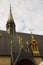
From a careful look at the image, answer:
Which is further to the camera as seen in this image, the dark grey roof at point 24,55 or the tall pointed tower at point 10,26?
the tall pointed tower at point 10,26

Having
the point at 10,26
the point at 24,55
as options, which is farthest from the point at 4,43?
the point at 10,26

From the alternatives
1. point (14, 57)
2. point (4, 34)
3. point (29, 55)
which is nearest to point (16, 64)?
point (14, 57)

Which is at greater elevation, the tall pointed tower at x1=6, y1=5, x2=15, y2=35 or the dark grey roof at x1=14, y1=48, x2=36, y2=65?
the tall pointed tower at x1=6, y1=5, x2=15, y2=35

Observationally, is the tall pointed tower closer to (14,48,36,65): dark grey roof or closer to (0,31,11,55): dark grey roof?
(0,31,11,55): dark grey roof

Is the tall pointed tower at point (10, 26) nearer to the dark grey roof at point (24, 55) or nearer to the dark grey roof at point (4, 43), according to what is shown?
the dark grey roof at point (4, 43)

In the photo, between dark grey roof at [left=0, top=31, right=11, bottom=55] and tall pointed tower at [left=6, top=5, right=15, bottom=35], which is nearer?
dark grey roof at [left=0, top=31, right=11, bottom=55]

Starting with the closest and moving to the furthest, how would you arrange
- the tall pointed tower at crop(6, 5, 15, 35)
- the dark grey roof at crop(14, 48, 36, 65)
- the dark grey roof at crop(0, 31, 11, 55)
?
the dark grey roof at crop(14, 48, 36, 65) → the dark grey roof at crop(0, 31, 11, 55) → the tall pointed tower at crop(6, 5, 15, 35)

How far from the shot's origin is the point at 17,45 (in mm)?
23609

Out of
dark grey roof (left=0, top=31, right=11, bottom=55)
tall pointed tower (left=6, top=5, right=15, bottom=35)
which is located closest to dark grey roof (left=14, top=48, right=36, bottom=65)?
dark grey roof (left=0, top=31, right=11, bottom=55)

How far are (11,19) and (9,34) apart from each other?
220 inches

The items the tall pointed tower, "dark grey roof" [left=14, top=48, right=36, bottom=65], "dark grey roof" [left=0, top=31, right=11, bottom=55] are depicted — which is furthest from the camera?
the tall pointed tower

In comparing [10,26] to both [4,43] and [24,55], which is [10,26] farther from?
[24,55]

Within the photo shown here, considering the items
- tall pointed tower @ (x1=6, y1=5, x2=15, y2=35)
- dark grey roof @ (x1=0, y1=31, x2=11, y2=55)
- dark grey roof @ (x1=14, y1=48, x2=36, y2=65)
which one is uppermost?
tall pointed tower @ (x1=6, y1=5, x2=15, y2=35)

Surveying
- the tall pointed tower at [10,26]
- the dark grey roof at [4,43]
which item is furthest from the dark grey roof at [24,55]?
the tall pointed tower at [10,26]
